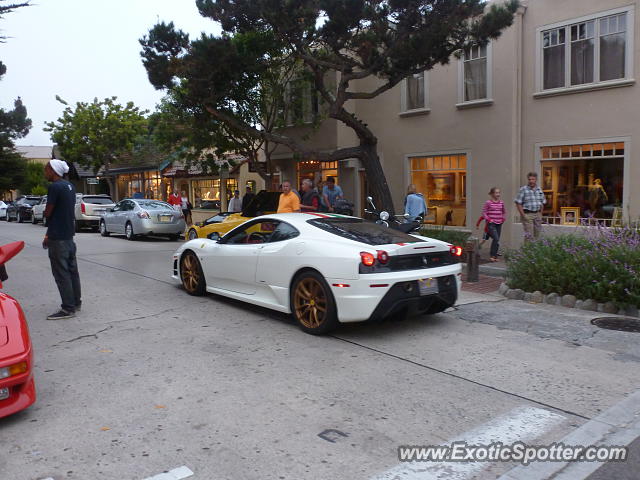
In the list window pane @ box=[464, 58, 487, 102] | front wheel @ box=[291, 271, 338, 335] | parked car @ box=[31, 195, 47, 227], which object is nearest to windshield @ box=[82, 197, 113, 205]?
parked car @ box=[31, 195, 47, 227]

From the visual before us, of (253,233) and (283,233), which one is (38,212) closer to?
(253,233)

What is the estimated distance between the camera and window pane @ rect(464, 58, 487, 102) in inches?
565

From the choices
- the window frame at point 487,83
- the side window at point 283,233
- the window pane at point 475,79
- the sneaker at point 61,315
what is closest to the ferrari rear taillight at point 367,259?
the side window at point 283,233

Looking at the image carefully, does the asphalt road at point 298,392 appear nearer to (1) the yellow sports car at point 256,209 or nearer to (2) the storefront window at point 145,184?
(1) the yellow sports car at point 256,209

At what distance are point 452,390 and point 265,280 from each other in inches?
116

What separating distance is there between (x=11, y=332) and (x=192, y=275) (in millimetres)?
4320

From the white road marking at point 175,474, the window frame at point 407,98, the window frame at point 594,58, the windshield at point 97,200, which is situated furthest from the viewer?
the windshield at point 97,200

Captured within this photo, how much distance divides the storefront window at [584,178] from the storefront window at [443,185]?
2.22 m

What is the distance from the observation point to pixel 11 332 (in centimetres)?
409

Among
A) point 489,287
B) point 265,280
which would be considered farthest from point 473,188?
point 265,280

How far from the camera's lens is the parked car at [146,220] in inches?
684

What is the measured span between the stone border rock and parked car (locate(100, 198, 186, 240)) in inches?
458

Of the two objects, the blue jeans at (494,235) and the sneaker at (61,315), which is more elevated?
the blue jeans at (494,235)

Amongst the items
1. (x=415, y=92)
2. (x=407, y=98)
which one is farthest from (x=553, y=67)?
(x=407, y=98)
